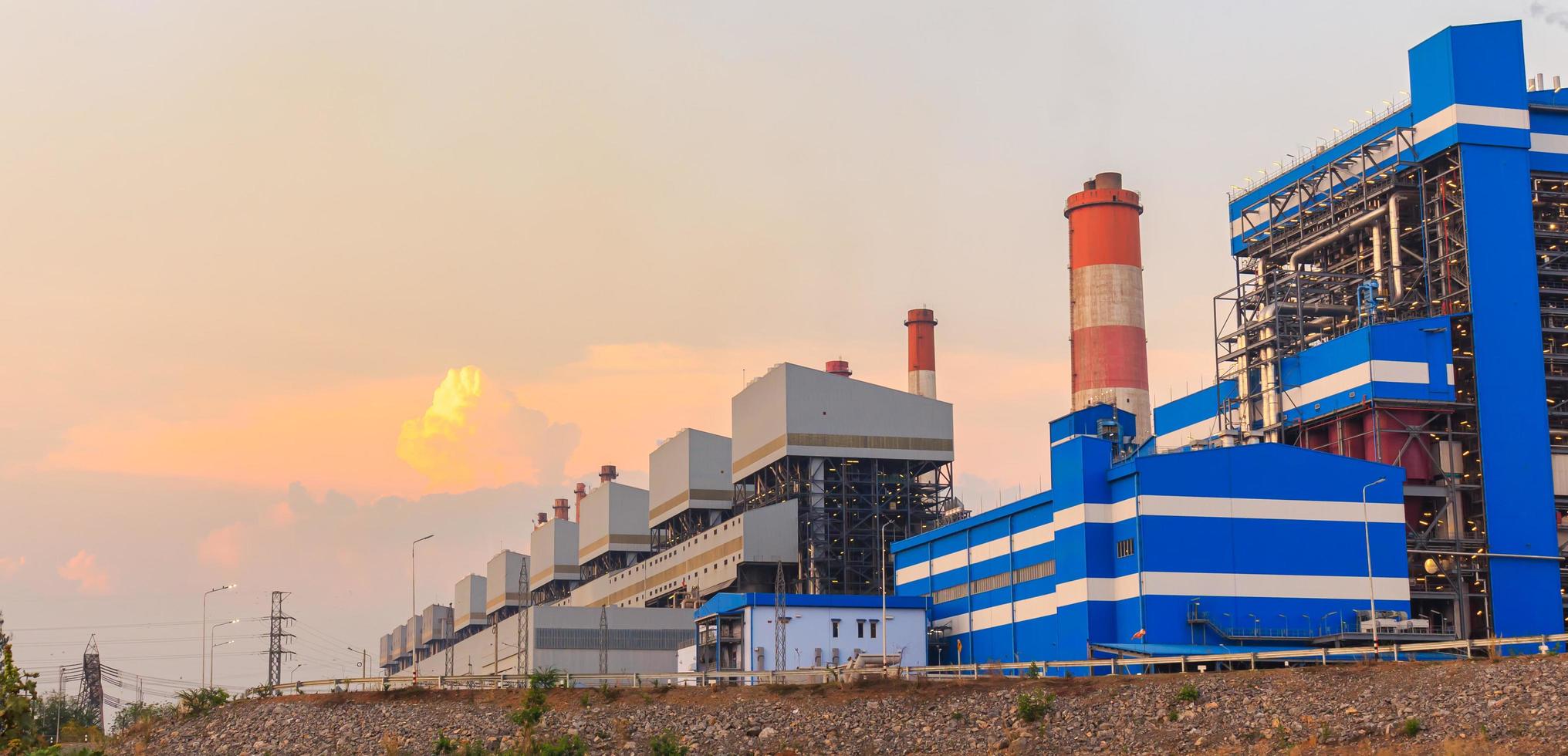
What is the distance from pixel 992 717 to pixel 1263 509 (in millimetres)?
22906

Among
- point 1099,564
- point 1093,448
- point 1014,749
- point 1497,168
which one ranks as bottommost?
point 1014,749

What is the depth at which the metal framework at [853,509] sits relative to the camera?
94.3m

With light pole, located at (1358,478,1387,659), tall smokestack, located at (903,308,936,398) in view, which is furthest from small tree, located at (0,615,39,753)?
tall smokestack, located at (903,308,936,398)

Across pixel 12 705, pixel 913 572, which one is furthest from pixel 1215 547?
pixel 12 705

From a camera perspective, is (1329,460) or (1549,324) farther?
(1549,324)

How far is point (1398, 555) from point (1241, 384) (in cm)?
1428

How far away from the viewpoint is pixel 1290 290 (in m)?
78.2

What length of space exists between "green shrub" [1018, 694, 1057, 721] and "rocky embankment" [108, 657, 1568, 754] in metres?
0.08

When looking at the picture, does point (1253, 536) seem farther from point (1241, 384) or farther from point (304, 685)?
point (304, 685)

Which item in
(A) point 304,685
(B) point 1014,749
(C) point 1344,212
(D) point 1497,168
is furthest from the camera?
(C) point 1344,212

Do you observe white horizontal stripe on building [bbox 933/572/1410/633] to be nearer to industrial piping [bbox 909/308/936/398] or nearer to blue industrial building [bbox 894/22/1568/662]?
blue industrial building [bbox 894/22/1568/662]

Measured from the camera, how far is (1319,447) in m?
72.2

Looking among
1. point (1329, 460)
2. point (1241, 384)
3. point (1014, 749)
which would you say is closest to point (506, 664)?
point (1241, 384)

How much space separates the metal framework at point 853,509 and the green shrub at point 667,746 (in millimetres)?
46354
